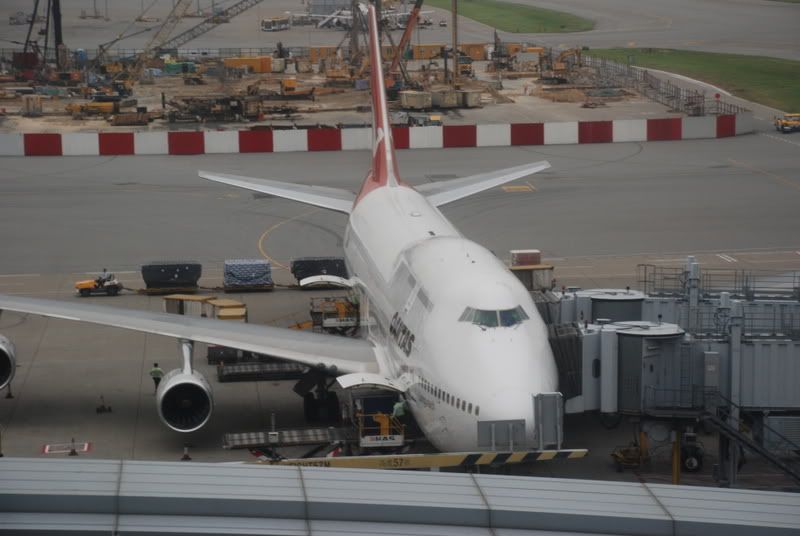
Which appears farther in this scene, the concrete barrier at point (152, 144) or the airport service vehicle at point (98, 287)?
the concrete barrier at point (152, 144)

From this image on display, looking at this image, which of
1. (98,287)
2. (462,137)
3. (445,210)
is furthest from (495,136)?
(98,287)

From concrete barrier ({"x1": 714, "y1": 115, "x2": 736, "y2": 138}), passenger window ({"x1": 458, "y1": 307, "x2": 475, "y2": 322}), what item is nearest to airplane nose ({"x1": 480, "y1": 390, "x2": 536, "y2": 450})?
passenger window ({"x1": 458, "y1": 307, "x2": 475, "y2": 322})

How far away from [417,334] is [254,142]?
58.8 metres

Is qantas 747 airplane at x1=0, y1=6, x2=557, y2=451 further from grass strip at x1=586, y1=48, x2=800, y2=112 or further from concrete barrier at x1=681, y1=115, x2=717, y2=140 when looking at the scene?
grass strip at x1=586, y1=48, x2=800, y2=112

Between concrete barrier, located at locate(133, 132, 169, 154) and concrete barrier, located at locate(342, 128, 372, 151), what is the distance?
1168 centimetres

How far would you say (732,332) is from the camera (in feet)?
123

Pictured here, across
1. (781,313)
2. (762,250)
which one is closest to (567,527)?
(781,313)

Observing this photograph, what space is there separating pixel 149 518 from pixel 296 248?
4709 centimetres

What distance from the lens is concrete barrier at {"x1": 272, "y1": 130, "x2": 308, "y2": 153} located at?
93.9 metres

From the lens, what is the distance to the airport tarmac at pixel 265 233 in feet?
139

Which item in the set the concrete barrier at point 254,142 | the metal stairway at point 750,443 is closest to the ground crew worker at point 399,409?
the metal stairway at point 750,443

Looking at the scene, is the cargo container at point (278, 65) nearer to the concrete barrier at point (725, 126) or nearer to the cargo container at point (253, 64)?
the cargo container at point (253, 64)

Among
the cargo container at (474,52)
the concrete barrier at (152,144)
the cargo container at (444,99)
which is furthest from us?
the cargo container at (474,52)

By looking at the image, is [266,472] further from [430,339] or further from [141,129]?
[141,129]
